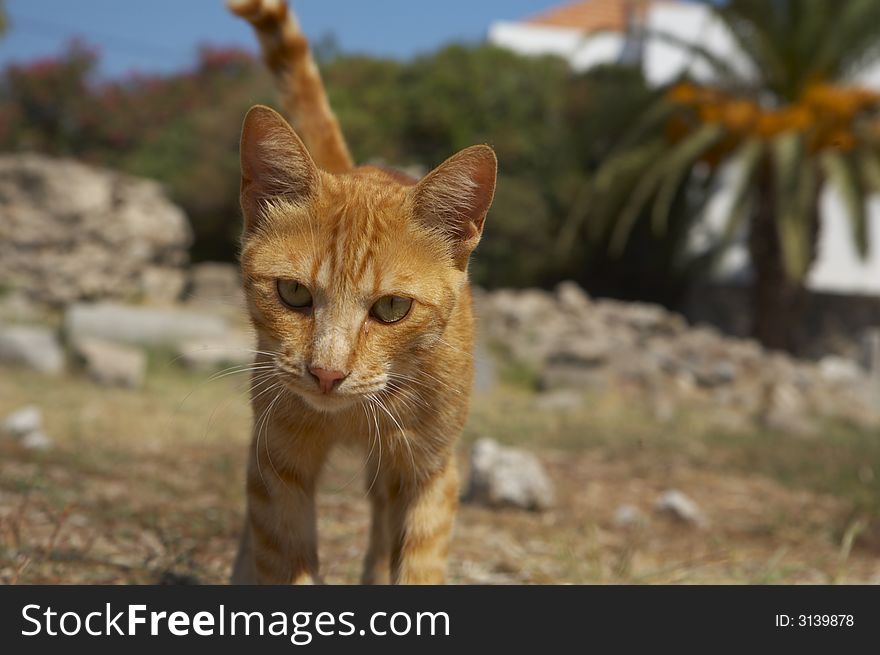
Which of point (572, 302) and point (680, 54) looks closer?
point (572, 302)

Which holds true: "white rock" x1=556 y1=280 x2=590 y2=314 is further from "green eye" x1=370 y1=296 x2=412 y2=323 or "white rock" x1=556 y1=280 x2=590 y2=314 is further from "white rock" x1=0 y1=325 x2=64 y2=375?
"green eye" x1=370 y1=296 x2=412 y2=323

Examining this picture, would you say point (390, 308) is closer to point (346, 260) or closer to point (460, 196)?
point (346, 260)

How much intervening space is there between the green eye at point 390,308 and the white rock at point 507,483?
279 centimetres

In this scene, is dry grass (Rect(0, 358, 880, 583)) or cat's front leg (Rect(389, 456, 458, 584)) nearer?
cat's front leg (Rect(389, 456, 458, 584))

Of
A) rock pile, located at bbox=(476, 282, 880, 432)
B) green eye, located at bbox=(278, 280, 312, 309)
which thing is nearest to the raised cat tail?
green eye, located at bbox=(278, 280, 312, 309)

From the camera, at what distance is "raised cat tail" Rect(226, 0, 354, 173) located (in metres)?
3.24

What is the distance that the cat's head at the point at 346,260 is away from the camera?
2.10 metres

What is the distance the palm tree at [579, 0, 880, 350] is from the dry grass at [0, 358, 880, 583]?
5.05 m

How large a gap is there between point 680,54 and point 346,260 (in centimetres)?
1917

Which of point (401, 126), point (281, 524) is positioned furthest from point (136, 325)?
point (401, 126)

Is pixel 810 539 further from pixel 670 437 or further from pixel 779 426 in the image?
pixel 779 426

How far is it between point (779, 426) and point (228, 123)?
40.3 feet

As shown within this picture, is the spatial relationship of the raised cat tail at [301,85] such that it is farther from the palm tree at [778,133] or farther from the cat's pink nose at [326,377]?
the palm tree at [778,133]

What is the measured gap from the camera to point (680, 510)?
4.89 m
